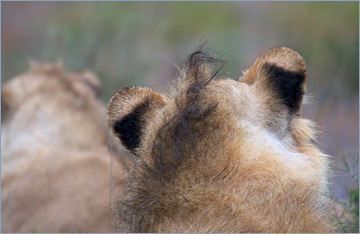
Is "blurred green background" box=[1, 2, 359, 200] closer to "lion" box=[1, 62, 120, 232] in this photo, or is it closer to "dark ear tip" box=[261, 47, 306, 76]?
"dark ear tip" box=[261, 47, 306, 76]

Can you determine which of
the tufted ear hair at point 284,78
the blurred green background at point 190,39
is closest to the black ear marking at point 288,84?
the tufted ear hair at point 284,78

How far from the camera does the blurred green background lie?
9.45 meters

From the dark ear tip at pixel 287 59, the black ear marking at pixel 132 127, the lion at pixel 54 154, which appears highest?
the lion at pixel 54 154

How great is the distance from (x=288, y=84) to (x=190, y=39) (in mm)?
12932

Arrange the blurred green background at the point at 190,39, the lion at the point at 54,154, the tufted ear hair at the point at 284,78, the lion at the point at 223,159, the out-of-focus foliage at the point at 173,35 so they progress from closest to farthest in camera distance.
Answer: the lion at the point at 223,159 → the tufted ear hair at the point at 284,78 → the lion at the point at 54,154 → the blurred green background at the point at 190,39 → the out-of-focus foliage at the point at 173,35

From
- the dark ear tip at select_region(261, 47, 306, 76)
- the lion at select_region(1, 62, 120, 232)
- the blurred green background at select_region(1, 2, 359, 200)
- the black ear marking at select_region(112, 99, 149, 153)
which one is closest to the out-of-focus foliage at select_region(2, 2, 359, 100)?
the blurred green background at select_region(1, 2, 359, 200)

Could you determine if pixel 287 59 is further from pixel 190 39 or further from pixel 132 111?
pixel 190 39

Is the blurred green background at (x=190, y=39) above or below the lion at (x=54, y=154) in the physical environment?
above

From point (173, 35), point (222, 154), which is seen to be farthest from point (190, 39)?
point (222, 154)

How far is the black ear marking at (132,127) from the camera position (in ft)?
9.23

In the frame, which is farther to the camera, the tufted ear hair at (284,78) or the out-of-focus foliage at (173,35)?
the out-of-focus foliage at (173,35)

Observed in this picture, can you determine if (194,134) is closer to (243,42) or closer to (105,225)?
(105,225)

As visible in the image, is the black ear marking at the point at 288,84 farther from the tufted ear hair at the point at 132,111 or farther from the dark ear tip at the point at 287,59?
the tufted ear hair at the point at 132,111

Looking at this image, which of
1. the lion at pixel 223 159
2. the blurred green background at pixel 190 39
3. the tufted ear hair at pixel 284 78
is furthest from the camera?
the blurred green background at pixel 190 39
